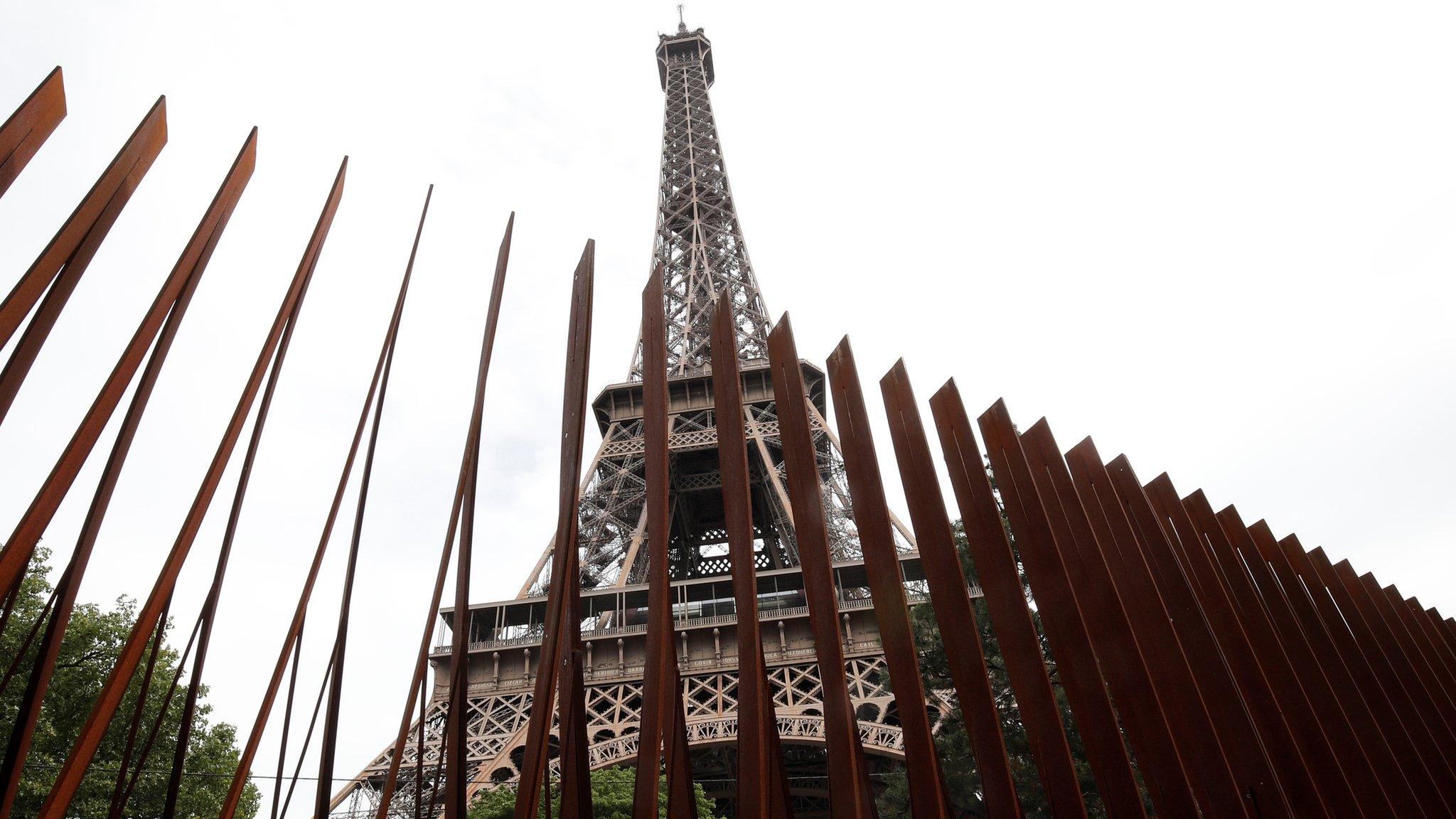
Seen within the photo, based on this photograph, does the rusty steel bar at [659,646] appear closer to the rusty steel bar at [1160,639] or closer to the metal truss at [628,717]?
the rusty steel bar at [1160,639]

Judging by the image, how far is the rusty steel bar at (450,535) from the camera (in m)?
2.10

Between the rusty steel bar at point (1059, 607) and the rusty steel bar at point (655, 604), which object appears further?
the rusty steel bar at point (1059, 607)

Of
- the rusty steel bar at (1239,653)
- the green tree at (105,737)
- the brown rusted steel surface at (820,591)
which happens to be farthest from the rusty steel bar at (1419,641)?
the green tree at (105,737)

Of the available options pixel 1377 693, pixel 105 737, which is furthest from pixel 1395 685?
pixel 105 737

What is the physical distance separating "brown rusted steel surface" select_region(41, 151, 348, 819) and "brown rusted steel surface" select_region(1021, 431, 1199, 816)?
262cm

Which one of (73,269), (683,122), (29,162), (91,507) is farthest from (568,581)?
(683,122)

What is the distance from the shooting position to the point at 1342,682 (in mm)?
4324

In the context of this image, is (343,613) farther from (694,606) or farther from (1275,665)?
(694,606)

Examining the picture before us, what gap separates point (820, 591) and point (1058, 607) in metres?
0.88

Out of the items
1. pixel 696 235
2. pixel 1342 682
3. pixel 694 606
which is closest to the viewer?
pixel 1342 682

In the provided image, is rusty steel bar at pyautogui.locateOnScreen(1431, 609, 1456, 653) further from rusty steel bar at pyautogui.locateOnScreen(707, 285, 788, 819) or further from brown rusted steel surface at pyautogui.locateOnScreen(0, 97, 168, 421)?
brown rusted steel surface at pyautogui.locateOnScreen(0, 97, 168, 421)

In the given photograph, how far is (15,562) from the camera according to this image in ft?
5.32

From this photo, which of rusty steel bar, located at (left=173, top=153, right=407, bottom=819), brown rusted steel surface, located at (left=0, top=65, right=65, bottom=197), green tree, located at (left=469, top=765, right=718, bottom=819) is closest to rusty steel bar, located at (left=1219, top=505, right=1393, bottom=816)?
rusty steel bar, located at (left=173, top=153, right=407, bottom=819)

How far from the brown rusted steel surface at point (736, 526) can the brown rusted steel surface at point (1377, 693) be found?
361 cm
